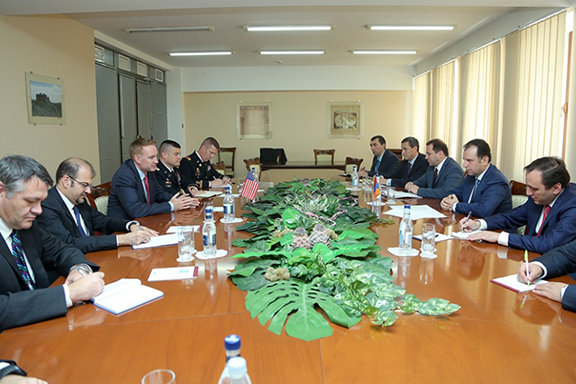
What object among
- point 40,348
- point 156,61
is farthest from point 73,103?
point 40,348

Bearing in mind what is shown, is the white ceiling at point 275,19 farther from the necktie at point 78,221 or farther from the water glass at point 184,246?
the water glass at point 184,246

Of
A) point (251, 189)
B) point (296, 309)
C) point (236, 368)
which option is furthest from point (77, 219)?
point (236, 368)

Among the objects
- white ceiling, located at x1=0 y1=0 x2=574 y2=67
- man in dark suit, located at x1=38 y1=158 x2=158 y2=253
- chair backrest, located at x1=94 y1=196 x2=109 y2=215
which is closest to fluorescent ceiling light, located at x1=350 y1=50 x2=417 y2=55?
white ceiling, located at x1=0 y1=0 x2=574 y2=67

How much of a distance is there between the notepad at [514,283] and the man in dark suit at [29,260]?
5.35 ft

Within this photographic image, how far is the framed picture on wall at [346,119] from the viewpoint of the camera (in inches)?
428

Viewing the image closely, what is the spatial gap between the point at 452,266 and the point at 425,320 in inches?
26.4

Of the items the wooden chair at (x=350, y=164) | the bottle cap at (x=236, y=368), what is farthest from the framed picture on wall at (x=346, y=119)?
the bottle cap at (x=236, y=368)

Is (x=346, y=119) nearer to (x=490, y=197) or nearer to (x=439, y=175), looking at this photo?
(x=439, y=175)

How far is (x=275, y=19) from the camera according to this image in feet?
20.0

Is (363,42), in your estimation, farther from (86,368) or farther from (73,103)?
(86,368)

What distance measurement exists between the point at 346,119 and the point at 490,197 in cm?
794

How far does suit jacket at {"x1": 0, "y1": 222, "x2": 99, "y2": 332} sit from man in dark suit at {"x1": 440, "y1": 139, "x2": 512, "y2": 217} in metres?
2.67

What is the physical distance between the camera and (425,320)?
141 cm

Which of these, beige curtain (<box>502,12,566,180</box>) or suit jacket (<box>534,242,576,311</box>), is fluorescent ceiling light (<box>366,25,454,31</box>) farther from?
suit jacket (<box>534,242,576,311</box>)
